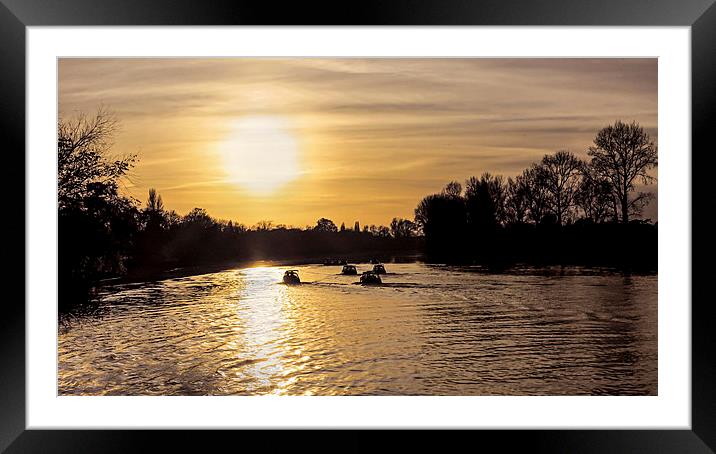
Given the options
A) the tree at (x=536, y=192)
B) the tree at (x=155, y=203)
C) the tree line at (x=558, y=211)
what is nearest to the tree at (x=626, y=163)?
the tree line at (x=558, y=211)

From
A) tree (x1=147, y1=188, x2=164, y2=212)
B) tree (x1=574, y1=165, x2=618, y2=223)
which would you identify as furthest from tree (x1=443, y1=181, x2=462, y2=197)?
tree (x1=147, y1=188, x2=164, y2=212)

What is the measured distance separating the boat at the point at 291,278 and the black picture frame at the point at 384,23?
6.05 m

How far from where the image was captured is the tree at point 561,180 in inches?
312

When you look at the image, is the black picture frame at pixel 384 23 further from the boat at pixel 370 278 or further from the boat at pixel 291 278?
the boat at pixel 370 278

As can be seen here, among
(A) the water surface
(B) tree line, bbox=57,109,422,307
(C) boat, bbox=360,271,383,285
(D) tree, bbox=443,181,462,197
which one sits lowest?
(A) the water surface

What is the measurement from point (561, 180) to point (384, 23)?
20.5ft

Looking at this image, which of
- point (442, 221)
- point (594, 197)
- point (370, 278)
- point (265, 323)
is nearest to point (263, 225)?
point (370, 278)

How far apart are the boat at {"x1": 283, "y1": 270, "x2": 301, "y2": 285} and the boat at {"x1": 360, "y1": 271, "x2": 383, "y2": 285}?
0.94 meters

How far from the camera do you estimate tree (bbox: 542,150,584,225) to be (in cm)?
792

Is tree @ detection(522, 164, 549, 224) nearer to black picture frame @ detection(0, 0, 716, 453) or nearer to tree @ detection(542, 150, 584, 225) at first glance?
tree @ detection(542, 150, 584, 225)

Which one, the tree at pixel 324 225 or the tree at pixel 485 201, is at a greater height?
the tree at pixel 485 201

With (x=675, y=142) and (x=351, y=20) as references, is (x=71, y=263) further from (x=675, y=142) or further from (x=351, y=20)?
(x=675, y=142)

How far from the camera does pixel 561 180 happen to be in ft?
26.5

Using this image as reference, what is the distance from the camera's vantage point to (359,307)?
10.5m
